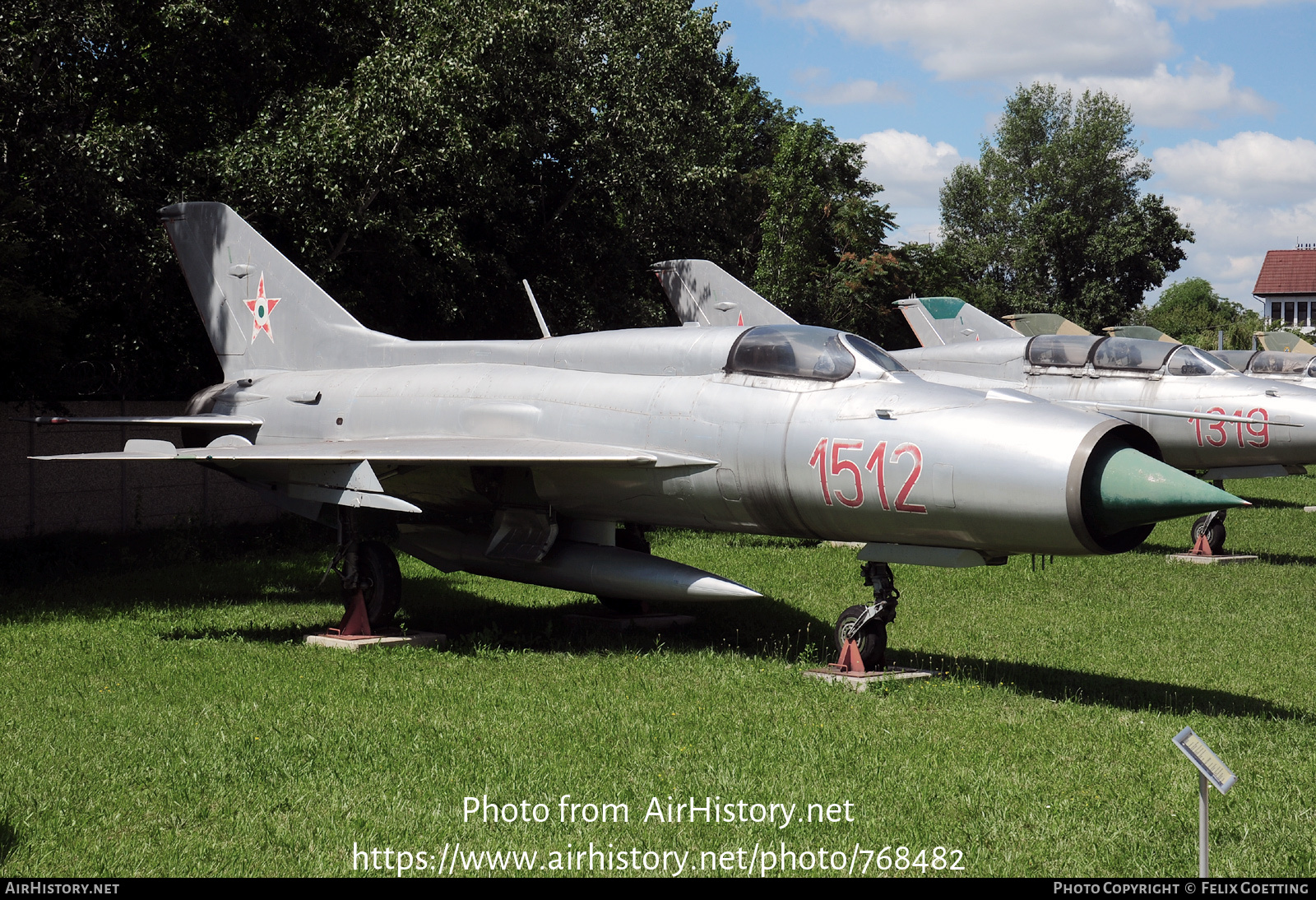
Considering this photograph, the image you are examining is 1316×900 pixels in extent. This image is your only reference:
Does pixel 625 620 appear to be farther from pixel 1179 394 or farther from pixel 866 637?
pixel 1179 394

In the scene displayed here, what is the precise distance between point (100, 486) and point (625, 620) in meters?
9.68

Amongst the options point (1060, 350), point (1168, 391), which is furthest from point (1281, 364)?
point (1060, 350)

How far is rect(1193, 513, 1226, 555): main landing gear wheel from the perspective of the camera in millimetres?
16188

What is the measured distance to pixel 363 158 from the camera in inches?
655

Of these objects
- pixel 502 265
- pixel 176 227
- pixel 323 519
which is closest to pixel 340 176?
pixel 176 227

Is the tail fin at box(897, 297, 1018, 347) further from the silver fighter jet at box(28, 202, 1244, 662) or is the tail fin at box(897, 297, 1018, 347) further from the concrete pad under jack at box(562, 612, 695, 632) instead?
the concrete pad under jack at box(562, 612, 695, 632)

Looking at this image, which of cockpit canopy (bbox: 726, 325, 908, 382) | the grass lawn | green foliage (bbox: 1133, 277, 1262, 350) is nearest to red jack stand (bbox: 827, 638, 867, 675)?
the grass lawn

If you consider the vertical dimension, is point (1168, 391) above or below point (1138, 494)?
above

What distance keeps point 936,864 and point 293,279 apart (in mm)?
10701

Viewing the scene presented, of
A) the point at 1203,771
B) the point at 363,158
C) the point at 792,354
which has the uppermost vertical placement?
the point at 363,158

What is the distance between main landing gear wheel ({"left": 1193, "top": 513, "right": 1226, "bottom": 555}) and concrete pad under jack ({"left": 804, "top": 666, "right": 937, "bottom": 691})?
30.5 feet

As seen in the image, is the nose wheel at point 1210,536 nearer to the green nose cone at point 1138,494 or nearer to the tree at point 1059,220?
the green nose cone at point 1138,494

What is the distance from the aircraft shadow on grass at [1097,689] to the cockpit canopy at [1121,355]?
26.8 feet
